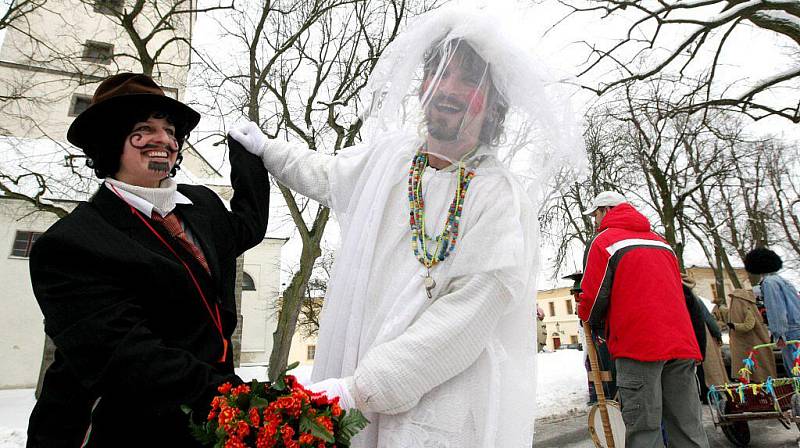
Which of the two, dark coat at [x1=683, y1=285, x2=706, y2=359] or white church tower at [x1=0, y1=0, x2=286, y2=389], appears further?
white church tower at [x1=0, y1=0, x2=286, y2=389]

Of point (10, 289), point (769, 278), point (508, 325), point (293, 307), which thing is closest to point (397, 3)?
point (293, 307)

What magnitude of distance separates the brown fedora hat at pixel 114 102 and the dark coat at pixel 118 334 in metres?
0.27

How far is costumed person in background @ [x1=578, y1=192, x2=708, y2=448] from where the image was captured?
9.52 ft

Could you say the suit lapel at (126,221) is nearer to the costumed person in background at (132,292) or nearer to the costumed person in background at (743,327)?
the costumed person in background at (132,292)

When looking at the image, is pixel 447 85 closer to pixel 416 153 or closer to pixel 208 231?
pixel 416 153

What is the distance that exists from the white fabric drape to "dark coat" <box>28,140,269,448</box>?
1.40 ft

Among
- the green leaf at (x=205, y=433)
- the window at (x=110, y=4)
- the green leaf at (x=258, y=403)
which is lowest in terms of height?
the green leaf at (x=205, y=433)

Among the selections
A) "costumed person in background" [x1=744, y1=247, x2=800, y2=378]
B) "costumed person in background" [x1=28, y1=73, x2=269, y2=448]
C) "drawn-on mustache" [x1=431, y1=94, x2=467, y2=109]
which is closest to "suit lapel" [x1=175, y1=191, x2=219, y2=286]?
"costumed person in background" [x1=28, y1=73, x2=269, y2=448]

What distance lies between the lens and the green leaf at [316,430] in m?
1.07

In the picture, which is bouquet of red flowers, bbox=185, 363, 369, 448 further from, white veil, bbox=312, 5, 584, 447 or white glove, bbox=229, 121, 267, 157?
white glove, bbox=229, 121, 267, 157

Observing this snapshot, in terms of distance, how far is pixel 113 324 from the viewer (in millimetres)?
1169

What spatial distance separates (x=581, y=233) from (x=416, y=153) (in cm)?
1605

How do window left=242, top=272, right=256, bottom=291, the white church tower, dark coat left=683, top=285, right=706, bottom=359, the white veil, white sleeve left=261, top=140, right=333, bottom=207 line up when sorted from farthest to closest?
window left=242, top=272, right=256, bottom=291
the white church tower
dark coat left=683, top=285, right=706, bottom=359
white sleeve left=261, top=140, right=333, bottom=207
the white veil

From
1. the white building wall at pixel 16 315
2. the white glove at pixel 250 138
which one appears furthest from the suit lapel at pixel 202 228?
the white building wall at pixel 16 315
